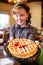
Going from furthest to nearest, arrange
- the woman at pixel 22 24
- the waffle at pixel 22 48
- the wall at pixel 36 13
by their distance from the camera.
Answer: the wall at pixel 36 13
the woman at pixel 22 24
the waffle at pixel 22 48

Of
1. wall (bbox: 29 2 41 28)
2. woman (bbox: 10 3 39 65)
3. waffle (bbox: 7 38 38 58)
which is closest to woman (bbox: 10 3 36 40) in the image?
woman (bbox: 10 3 39 65)

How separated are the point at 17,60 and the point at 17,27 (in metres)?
0.45

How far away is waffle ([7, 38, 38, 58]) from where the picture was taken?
665mm

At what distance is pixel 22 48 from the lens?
72cm

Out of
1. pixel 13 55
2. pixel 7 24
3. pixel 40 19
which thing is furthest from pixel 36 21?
pixel 13 55

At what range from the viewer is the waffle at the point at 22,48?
665 millimetres

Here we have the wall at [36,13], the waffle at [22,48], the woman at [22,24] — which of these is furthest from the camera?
the wall at [36,13]

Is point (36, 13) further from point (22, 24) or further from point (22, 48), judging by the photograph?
point (22, 48)

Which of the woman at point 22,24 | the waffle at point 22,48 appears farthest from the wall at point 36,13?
the waffle at point 22,48

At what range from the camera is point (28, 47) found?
73 centimetres

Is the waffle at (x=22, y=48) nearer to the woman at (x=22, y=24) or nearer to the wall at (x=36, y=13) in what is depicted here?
the woman at (x=22, y=24)

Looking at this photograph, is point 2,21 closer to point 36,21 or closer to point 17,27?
point 36,21

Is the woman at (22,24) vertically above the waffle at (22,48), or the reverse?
the woman at (22,24)

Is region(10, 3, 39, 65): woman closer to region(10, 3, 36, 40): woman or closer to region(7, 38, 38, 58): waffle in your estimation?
region(10, 3, 36, 40): woman
